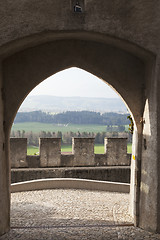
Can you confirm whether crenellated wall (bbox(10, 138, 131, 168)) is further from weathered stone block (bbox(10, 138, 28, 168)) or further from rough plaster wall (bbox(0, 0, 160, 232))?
rough plaster wall (bbox(0, 0, 160, 232))

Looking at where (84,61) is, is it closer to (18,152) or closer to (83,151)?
(83,151)

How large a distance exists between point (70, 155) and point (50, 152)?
0.83 meters

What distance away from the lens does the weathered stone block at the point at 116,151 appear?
1200cm

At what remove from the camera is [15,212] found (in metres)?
7.80

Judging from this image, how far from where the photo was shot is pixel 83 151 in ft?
39.0

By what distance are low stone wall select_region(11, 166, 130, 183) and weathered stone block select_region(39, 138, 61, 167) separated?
1.28ft

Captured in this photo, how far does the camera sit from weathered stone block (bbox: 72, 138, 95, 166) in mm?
11750

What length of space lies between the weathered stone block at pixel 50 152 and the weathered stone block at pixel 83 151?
63cm

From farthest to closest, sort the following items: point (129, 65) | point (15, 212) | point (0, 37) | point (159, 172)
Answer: point (15, 212) → point (129, 65) → point (159, 172) → point (0, 37)

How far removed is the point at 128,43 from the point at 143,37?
0.95 ft

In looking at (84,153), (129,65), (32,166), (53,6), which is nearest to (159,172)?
(129,65)

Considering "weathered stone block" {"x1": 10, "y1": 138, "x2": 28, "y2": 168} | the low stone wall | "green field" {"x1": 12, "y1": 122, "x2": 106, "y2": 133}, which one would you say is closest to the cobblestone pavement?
the low stone wall

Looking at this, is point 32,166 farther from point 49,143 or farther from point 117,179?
point 117,179

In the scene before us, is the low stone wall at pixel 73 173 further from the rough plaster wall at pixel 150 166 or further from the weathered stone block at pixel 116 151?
the rough plaster wall at pixel 150 166
